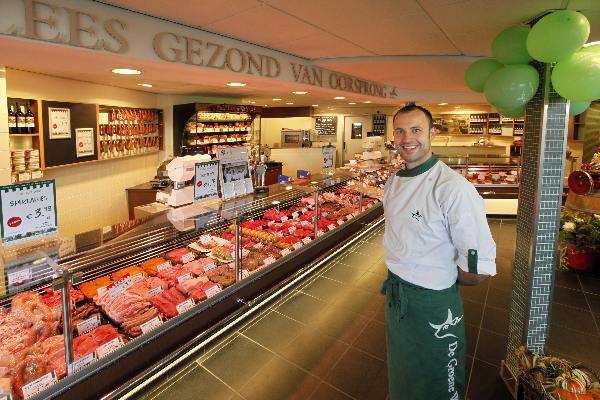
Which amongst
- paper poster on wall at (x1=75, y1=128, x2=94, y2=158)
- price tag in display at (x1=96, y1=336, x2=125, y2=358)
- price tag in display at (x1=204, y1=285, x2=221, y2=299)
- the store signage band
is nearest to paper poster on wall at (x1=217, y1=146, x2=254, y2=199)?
the store signage band

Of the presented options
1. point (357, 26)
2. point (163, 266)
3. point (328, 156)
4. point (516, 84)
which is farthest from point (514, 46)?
point (328, 156)

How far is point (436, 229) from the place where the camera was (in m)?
2.08

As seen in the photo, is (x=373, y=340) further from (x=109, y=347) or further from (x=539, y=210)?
(x=109, y=347)

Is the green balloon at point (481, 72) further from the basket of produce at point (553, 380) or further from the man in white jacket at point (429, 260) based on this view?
the basket of produce at point (553, 380)

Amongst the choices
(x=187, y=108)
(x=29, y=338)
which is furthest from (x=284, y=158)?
(x=29, y=338)

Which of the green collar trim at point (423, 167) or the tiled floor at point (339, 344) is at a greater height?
the green collar trim at point (423, 167)

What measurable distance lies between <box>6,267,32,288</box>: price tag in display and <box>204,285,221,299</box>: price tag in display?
1189 millimetres

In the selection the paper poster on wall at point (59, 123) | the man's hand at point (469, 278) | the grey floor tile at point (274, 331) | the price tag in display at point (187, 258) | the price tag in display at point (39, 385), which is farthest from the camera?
the paper poster on wall at point (59, 123)

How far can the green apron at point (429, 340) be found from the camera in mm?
2152

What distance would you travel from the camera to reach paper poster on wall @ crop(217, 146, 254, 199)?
12.6 feet

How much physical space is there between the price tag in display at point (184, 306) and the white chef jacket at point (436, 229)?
144cm

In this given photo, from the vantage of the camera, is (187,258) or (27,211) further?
(187,258)

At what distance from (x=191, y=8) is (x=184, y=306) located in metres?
2.28

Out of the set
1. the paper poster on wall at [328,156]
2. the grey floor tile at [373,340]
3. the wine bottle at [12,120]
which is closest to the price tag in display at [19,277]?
the grey floor tile at [373,340]
